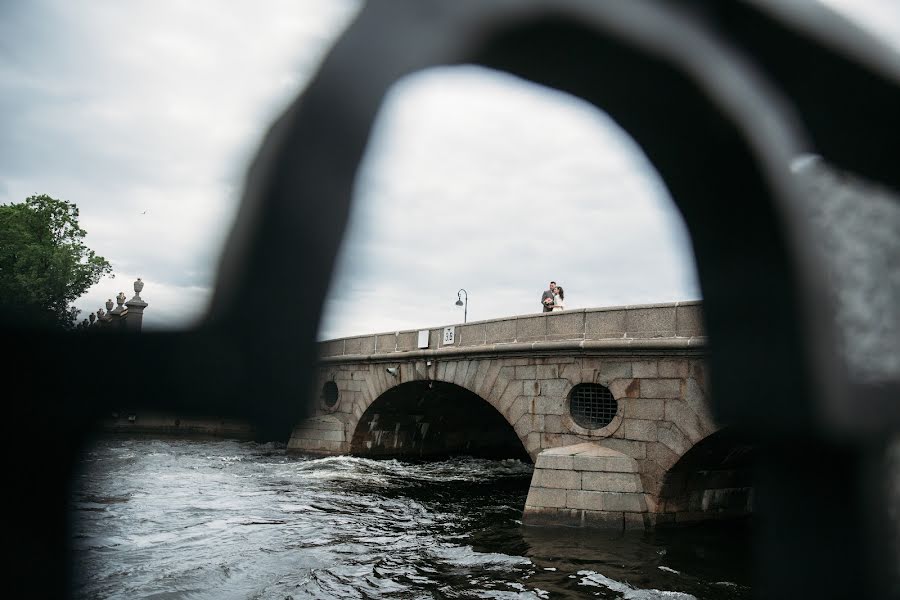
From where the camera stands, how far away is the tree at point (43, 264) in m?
1.08

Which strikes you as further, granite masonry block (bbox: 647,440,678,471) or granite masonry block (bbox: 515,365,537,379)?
granite masonry block (bbox: 515,365,537,379)

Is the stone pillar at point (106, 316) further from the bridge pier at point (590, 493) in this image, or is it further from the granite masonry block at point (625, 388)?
the granite masonry block at point (625, 388)

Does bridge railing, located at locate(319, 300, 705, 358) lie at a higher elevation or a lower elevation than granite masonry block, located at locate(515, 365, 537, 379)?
higher

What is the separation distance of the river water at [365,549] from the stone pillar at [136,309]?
3.00 metres

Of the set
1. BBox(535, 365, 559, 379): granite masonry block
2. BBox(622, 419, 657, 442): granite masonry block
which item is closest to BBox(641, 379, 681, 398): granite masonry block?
BBox(622, 419, 657, 442): granite masonry block

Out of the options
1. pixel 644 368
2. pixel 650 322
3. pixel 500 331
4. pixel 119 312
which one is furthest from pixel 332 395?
pixel 119 312

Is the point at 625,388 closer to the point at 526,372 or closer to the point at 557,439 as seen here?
the point at 557,439

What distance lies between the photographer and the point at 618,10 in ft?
4.29

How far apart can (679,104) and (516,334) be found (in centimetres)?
1174

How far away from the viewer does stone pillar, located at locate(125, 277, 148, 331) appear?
1054 millimetres

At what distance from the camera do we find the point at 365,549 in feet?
29.5

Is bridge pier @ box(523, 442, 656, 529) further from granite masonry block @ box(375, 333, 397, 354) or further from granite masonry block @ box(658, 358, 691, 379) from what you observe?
granite masonry block @ box(375, 333, 397, 354)

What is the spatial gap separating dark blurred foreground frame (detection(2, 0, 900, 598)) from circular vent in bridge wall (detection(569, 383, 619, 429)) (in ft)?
29.9

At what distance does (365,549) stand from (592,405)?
186 inches
